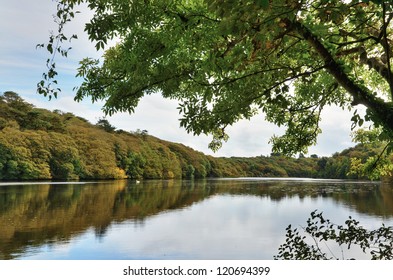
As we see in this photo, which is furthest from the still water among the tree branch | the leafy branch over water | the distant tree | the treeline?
the distant tree

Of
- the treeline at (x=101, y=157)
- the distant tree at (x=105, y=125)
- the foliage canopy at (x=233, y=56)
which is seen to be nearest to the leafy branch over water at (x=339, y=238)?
the foliage canopy at (x=233, y=56)

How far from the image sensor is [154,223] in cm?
1357

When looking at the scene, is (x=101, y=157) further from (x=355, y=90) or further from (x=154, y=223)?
(x=355, y=90)

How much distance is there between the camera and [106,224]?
1277cm

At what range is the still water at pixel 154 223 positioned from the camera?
30.9ft

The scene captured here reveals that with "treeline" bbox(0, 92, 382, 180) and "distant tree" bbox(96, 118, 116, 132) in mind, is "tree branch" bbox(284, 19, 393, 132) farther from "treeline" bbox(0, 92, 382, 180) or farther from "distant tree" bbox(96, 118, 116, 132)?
"distant tree" bbox(96, 118, 116, 132)

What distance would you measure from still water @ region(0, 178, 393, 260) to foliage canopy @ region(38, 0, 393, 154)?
17.0 ft

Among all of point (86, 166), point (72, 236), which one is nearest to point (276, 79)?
point (72, 236)

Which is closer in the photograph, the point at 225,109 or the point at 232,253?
the point at 225,109

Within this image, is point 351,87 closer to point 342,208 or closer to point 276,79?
point 276,79

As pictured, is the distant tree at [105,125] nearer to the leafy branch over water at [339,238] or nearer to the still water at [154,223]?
the still water at [154,223]

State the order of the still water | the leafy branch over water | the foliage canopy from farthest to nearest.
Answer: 1. the still water
2. the leafy branch over water
3. the foliage canopy

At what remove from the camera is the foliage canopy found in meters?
2.74
